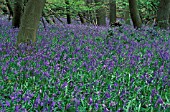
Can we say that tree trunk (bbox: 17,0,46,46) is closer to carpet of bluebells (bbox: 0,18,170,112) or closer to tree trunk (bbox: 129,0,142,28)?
carpet of bluebells (bbox: 0,18,170,112)

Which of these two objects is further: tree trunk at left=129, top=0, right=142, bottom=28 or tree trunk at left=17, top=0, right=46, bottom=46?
tree trunk at left=129, top=0, right=142, bottom=28

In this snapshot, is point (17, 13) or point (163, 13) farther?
point (163, 13)

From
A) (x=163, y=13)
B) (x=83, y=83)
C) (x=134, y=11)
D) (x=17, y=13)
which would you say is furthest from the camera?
(x=134, y=11)

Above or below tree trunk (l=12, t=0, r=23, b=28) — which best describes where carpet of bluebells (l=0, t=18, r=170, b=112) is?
below

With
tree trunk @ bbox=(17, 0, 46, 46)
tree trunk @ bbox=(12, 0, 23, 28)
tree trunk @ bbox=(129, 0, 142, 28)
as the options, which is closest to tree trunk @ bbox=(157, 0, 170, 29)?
tree trunk @ bbox=(129, 0, 142, 28)

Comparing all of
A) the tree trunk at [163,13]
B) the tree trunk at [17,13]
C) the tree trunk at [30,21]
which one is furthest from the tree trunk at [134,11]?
the tree trunk at [30,21]

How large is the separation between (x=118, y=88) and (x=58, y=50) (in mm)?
2577

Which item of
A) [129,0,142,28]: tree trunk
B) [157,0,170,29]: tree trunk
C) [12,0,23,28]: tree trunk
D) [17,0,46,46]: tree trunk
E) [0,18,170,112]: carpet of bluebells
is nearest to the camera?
[0,18,170,112]: carpet of bluebells

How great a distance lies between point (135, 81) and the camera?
14.8 ft

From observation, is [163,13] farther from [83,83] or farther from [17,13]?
[83,83]

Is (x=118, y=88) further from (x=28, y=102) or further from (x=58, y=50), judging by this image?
(x=58, y=50)

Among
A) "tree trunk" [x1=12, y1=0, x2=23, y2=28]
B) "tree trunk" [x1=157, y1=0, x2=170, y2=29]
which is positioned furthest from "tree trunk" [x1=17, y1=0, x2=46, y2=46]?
"tree trunk" [x1=157, y1=0, x2=170, y2=29]

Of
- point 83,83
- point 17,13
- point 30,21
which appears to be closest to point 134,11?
point 17,13

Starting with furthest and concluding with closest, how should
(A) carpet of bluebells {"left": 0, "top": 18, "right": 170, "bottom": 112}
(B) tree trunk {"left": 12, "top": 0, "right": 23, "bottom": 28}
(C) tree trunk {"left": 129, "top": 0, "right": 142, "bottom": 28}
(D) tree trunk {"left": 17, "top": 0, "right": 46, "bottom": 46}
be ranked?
(C) tree trunk {"left": 129, "top": 0, "right": 142, "bottom": 28} < (B) tree trunk {"left": 12, "top": 0, "right": 23, "bottom": 28} < (D) tree trunk {"left": 17, "top": 0, "right": 46, "bottom": 46} < (A) carpet of bluebells {"left": 0, "top": 18, "right": 170, "bottom": 112}
